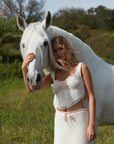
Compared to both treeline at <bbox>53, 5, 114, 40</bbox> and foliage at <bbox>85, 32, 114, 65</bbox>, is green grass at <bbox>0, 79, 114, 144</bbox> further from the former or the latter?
treeline at <bbox>53, 5, 114, 40</bbox>

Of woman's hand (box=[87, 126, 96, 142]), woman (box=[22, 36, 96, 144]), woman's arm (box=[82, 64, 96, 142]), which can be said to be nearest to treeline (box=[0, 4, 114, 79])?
woman (box=[22, 36, 96, 144])

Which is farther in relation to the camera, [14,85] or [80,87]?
[14,85]

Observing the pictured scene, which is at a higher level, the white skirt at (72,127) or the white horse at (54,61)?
the white horse at (54,61)

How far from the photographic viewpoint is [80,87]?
Result: 4.42 feet

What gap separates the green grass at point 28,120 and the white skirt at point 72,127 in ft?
4.49

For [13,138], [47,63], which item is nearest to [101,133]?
[13,138]

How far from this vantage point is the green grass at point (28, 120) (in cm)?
274

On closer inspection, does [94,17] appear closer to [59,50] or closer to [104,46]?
[104,46]

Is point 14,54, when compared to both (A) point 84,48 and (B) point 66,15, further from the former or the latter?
(A) point 84,48

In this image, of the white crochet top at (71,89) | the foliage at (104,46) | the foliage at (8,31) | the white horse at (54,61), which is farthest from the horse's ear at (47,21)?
the foliage at (104,46)

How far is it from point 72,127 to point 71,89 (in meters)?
0.28

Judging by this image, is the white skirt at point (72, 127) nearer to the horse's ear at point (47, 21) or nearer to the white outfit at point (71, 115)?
the white outfit at point (71, 115)

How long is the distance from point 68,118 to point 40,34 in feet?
2.26

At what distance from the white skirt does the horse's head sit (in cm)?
34
